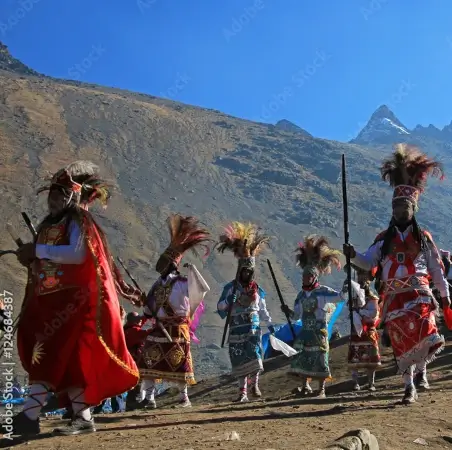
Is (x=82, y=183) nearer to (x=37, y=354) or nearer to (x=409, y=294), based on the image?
(x=37, y=354)

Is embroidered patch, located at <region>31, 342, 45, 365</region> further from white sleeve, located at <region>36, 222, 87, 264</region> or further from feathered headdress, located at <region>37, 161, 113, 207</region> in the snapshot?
feathered headdress, located at <region>37, 161, 113, 207</region>

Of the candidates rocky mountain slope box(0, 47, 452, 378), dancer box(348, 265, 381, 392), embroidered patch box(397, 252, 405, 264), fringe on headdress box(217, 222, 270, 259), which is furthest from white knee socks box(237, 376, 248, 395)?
rocky mountain slope box(0, 47, 452, 378)

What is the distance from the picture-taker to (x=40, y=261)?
5438 millimetres

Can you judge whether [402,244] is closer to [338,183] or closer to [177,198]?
[177,198]

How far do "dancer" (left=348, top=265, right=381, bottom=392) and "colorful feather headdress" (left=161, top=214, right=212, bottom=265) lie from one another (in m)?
3.10

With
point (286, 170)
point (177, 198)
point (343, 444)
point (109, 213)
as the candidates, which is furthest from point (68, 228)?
point (286, 170)

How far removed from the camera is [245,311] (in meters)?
9.94

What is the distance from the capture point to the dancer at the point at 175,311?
8.83 meters

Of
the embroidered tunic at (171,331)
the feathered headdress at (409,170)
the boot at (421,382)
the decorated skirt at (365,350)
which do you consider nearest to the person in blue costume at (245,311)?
the embroidered tunic at (171,331)

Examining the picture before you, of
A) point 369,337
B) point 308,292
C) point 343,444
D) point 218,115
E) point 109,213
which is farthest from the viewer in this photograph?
point 218,115

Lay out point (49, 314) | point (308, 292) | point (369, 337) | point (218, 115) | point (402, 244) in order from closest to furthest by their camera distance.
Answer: point (49, 314), point (402, 244), point (308, 292), point (369, 337), point (218, 115)

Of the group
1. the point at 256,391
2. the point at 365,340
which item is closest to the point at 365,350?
the point at 365,340

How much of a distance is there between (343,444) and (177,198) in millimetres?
72358

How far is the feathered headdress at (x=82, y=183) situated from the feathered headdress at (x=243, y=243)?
168 inches
